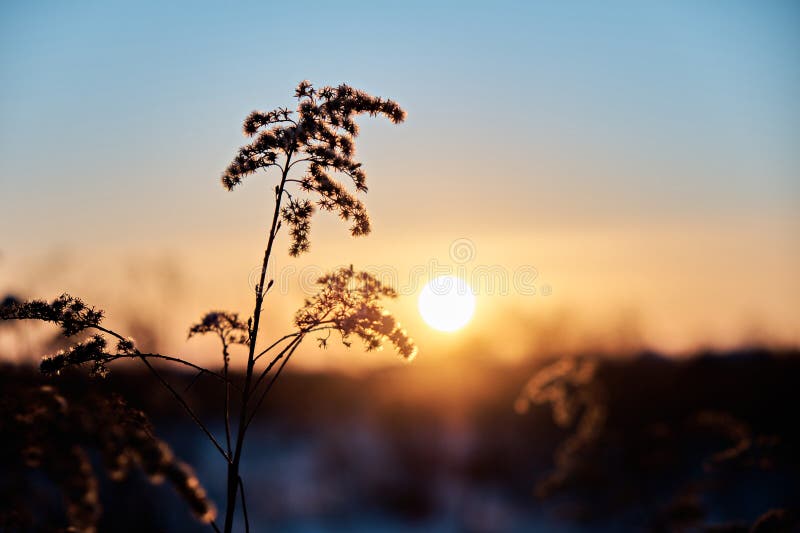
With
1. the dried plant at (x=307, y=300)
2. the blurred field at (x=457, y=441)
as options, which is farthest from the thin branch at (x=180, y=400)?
the blurred field at (x=457, y=441)

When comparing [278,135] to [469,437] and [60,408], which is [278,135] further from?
[469,437]

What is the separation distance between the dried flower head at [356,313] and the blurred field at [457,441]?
1123cm

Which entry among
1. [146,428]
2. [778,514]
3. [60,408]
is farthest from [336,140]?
[778,514]

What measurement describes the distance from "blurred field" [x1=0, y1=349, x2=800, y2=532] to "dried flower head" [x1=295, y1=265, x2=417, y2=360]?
11228mm

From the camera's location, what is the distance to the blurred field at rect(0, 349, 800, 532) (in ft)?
63.1

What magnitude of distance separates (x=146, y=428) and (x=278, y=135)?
73.1 inches

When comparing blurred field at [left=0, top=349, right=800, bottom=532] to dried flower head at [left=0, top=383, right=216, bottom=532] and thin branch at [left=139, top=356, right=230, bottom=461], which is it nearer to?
dried flower head at [left=0, top=383, right=216, bottom=532]

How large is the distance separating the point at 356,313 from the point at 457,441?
23215 mm

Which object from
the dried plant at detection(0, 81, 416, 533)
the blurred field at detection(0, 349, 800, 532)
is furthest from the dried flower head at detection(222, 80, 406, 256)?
the blurred field at detection(0, 349, 800, 532)

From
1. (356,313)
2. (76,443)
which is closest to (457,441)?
(76,443)

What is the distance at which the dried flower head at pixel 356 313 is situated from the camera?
11.7ft

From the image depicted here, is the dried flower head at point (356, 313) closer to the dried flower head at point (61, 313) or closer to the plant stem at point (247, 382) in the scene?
the plant stem at point (247, 382)

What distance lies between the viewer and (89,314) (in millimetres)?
3496

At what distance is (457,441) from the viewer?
84.0ft
